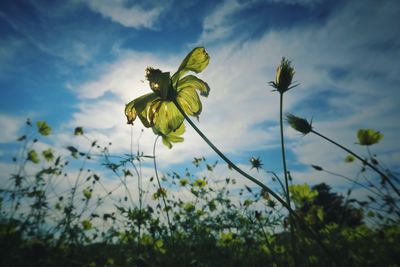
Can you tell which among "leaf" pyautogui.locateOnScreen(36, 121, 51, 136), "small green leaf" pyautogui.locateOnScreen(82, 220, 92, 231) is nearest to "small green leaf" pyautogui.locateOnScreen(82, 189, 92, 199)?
"small green leaf" pyautogui.locateOnScreen(82, 220, 92, 231)

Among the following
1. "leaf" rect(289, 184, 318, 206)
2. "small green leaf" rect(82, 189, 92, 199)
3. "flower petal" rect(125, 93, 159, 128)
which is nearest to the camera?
"flower petal" rect(125, 93, 159, 128)

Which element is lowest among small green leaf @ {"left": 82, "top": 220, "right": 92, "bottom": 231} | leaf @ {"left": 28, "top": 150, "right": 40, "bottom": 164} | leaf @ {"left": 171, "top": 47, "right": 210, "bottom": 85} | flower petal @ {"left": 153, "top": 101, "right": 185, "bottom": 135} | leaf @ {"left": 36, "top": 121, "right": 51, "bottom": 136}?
flower petal @ {"left": 153, "top": 101, "right": 185, "bottom": 135}

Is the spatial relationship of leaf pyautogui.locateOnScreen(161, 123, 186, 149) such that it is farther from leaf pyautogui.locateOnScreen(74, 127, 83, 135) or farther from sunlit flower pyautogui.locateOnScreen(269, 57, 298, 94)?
leaf pyautogui.locateOnScreen(74, 127, 83, 135)

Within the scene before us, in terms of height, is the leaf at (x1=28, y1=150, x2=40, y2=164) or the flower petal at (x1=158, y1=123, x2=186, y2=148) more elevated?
the leaf at (x1=28, y1=150, x2=40, y2=164)

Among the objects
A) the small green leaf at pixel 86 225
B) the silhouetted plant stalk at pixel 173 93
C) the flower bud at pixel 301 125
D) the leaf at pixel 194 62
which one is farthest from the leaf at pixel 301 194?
the small green leaf at pixel 86 225

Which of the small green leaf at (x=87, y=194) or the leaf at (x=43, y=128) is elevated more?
the leaf at (x=43, y=128)

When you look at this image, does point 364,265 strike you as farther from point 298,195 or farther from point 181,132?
point 181,132

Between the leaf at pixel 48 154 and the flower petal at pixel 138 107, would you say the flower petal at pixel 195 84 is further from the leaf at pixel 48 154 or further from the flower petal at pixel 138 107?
the leaf at pixel 48 154
